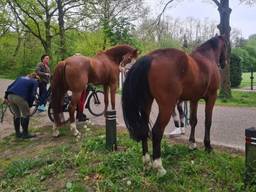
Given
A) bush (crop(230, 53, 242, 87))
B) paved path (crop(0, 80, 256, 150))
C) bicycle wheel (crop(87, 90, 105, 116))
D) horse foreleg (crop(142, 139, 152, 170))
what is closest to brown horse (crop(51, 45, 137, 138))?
paved path (crop(0, 80, 256, 150))

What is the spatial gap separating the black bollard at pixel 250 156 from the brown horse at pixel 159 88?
3.77 feet

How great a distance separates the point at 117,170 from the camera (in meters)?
5.89

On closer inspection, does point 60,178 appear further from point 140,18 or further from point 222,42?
point 140,18

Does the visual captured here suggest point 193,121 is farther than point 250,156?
Yes

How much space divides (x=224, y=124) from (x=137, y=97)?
5189 mm

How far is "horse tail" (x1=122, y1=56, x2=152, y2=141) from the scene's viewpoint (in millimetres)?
5586

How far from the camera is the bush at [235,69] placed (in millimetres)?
24688

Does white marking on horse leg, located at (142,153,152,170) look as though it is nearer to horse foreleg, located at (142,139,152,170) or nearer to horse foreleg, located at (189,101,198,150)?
horse foreleg, located at (142,139,152,170)

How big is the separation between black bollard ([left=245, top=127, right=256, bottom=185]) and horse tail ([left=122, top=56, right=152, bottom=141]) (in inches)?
58.7

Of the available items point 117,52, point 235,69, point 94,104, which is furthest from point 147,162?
point 235,69

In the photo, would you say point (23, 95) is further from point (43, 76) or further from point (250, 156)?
point (250, 156)

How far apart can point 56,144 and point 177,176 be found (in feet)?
11.5

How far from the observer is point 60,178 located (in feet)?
19.6

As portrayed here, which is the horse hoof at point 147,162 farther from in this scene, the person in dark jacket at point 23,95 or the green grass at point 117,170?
the person in dark jacket at point 23,95
